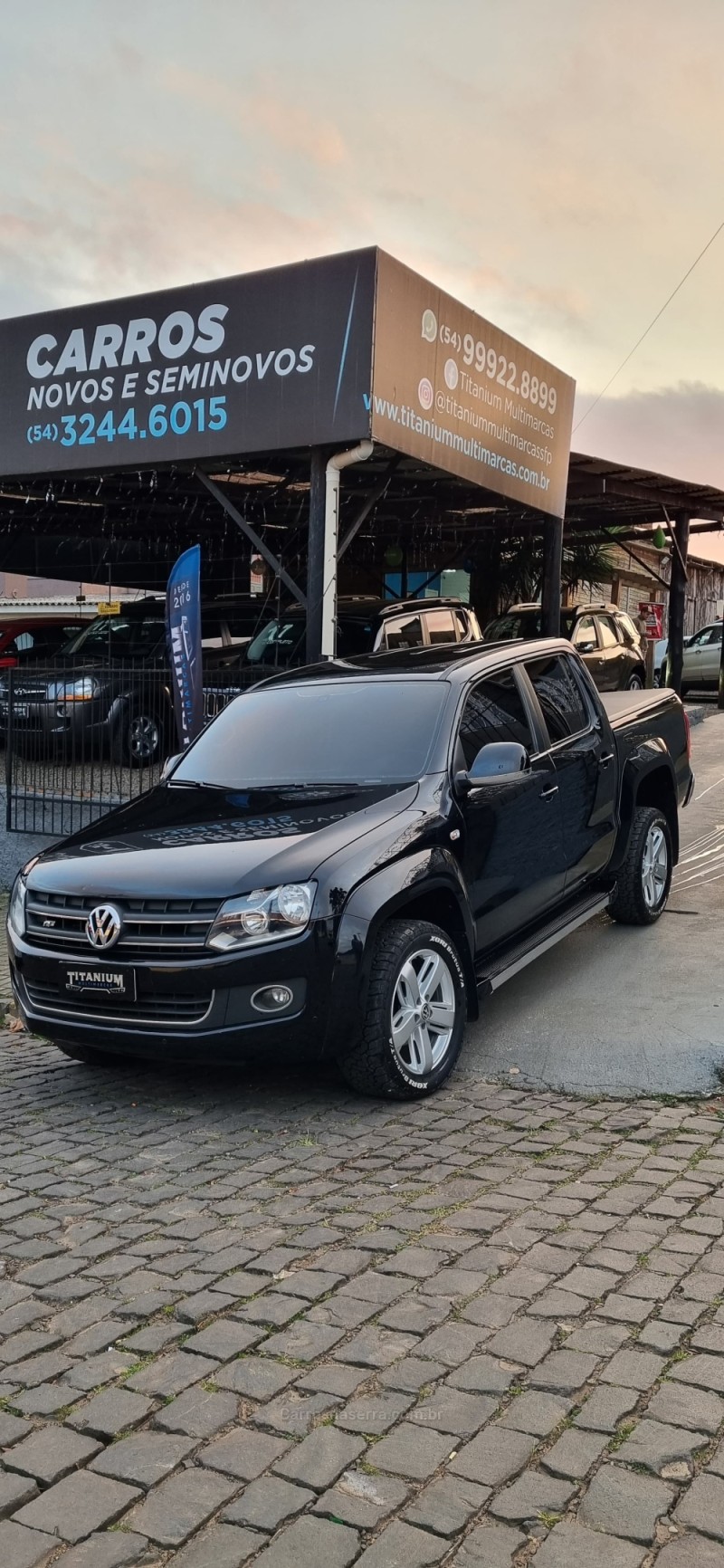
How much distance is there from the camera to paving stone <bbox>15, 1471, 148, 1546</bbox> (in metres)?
2.47

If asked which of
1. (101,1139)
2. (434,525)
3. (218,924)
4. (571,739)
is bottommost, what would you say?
(101,1139)

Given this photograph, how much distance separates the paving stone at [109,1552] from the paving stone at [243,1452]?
0.80ft

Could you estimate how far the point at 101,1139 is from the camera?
15.7 ft

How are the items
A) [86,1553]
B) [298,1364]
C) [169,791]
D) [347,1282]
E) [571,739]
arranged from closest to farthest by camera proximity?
[86,1553], [298,1364], [347,1282], [169,791], [571,739]

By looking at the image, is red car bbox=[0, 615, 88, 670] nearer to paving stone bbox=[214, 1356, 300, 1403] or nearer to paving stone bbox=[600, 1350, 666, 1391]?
paving stone bbox=[214, 1356, 300, 1403]

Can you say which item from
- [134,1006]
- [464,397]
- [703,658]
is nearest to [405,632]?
[464,397]

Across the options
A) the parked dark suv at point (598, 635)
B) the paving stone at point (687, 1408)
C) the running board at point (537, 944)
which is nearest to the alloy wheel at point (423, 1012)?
the running board at point (537, 944)

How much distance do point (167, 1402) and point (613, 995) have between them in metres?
3.95

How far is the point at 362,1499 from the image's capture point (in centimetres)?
251

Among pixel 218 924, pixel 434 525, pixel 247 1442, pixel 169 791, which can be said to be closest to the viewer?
pixel 247 1442

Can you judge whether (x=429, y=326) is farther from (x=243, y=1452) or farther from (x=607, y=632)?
(x=243, y=1452)

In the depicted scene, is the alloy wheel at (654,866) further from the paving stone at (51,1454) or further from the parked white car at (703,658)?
the parked white car at (703,658)

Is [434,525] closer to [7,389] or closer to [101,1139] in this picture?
[7,389]

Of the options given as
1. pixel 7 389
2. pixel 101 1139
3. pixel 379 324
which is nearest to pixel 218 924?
pixel 101 1139
